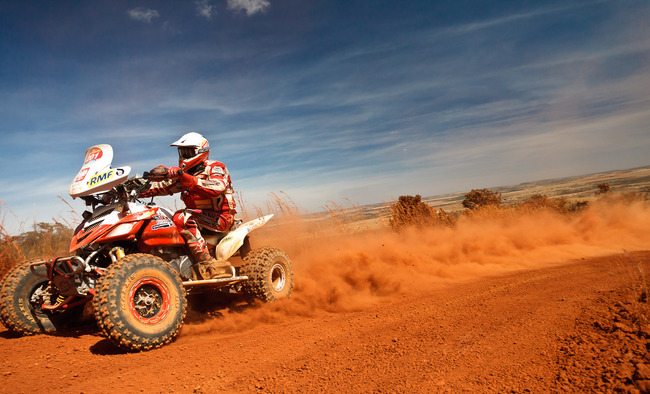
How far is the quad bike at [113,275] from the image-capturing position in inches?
151

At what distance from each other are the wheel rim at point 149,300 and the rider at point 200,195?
1027 millimetres

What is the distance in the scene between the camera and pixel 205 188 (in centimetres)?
529

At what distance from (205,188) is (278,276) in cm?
216

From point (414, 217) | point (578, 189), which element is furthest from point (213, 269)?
point (578, 189)

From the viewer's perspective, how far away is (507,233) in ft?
37.2

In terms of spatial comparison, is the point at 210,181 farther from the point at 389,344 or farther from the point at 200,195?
the point at 389,344

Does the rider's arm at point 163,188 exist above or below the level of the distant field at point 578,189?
above

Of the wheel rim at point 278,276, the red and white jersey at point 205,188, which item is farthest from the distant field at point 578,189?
the red and white jersey at point 205,188

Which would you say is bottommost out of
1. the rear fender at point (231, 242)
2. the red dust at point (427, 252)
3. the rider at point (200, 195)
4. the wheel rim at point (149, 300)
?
the red dust at point (427, 252)

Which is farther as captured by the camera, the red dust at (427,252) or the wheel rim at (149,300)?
the red dust at (427,252)

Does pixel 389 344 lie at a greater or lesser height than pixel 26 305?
lesser

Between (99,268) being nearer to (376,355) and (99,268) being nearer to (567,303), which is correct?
(376,355)

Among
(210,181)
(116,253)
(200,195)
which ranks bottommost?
(116,253)

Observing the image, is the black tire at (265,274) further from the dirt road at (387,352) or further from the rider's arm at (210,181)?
the rider's arm at (210,181)
